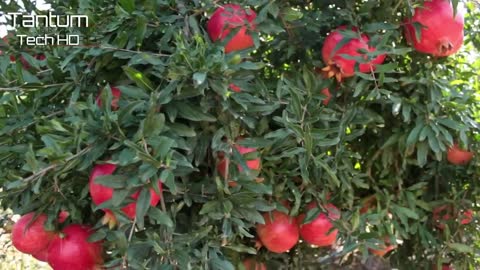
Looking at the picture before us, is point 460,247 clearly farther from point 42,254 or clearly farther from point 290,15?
point 42,254

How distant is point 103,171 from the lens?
76 centimetres

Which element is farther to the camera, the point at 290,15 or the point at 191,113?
the point at 290,15

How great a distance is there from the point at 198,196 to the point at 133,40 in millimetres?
280

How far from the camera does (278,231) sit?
3.31ft

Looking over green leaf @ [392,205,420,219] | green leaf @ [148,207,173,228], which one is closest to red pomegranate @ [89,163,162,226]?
green leaf @ [148,207,173,228]

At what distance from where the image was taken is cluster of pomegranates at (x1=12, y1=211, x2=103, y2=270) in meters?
0.89

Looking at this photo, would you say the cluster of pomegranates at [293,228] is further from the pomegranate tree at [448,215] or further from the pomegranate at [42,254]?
the pomegranate at [42,254]

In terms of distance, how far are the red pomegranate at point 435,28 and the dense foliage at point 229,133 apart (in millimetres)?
29

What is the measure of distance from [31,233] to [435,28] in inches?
32.9

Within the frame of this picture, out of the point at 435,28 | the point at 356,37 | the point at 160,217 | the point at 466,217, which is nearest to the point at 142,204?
the point at 160,217

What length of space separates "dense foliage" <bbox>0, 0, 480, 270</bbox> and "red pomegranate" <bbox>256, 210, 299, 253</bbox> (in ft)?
0.08

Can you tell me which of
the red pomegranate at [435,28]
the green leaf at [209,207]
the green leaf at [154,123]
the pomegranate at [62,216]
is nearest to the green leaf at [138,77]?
the green leaf at [154,123]

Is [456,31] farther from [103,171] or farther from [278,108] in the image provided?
[103,171]

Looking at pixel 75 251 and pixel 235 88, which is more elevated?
pixel 235 88
